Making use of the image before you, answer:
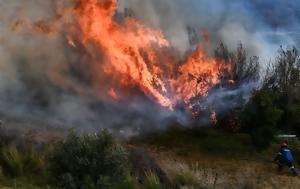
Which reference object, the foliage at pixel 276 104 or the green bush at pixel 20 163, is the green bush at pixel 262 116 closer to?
the foliage at pixel 276 104

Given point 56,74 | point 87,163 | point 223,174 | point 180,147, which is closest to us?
point 87,163

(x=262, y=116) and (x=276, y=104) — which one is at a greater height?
(x=276, y=104)

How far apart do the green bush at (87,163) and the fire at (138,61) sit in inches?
383

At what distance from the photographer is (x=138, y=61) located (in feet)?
76.2

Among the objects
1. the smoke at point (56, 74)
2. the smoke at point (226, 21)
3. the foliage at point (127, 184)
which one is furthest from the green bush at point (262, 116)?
the foliage at point (127, 184)

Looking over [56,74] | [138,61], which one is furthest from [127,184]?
[56,74]

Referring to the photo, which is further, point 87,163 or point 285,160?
point 285,160

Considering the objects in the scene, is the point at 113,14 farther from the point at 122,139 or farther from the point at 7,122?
the point at 7,122

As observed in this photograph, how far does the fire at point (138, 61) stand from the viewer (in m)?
23.0

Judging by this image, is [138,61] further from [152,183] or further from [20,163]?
[20,163]

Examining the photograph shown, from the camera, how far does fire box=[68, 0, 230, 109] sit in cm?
2300

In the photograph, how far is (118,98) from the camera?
23141mm

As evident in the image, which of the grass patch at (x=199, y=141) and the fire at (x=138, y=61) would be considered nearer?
the grass patch at (x=199, y=141)

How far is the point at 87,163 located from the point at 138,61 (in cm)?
1064
